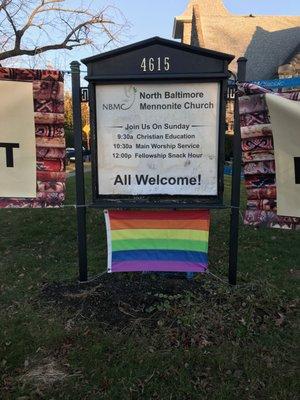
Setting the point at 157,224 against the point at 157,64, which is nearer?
the point at 157,64

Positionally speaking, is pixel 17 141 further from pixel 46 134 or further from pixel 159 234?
pixel 159 234

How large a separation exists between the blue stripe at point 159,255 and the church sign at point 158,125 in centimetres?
47

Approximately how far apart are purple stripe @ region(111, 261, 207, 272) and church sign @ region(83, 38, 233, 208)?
57 cm

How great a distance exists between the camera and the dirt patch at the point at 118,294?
4.00 metres

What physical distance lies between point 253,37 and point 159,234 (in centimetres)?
3738

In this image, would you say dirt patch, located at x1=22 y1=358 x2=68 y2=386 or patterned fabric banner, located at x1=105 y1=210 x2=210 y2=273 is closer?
dirt patch, located at x1=22 y1=358 x2=68 y2=386

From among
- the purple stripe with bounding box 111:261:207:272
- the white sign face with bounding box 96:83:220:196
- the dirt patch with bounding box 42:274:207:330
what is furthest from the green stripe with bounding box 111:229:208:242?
the dirt patch with bounding box 42:274:207:330

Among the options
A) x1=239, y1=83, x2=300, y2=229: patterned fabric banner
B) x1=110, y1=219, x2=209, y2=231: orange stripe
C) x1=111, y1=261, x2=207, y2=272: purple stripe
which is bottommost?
x1=111, y1=261, x2=207, y2=272: purple stripe

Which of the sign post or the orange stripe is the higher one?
the sign post

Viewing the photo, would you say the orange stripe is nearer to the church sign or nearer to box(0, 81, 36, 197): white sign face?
the church sign

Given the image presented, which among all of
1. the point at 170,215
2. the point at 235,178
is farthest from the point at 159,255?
the point at 235,178

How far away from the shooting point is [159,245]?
4.36 m

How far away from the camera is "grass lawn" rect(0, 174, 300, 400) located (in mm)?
3111

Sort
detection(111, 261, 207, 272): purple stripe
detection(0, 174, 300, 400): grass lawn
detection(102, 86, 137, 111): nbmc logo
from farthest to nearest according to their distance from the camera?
detection(111, 261, 207, 272): purple stripe < detection(102, 86, 137, 111): nbmc logo < detection(0, 174, 300, 400): grass lawn
